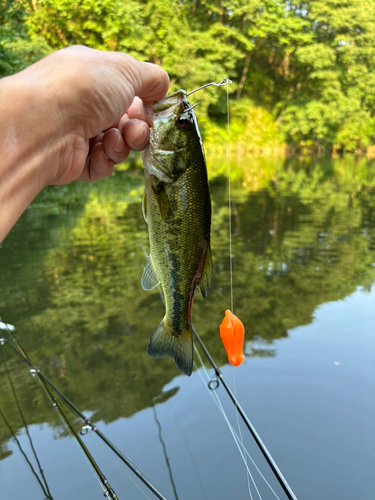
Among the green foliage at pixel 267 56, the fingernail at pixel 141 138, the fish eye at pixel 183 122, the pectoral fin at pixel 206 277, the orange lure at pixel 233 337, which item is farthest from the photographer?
the green foliage at pixel 267 56

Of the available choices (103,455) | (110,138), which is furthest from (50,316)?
(110,138)

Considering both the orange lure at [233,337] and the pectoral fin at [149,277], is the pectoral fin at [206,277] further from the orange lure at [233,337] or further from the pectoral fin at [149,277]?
the orange lure at [233,337]

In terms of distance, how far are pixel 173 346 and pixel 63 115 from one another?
1.13m

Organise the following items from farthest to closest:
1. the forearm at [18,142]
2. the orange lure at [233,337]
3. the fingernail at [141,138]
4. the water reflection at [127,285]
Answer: the water reflection at [127,285] < the orange lure at [233,337] < the fingernail at [141,138] < the forearm at [18,142]

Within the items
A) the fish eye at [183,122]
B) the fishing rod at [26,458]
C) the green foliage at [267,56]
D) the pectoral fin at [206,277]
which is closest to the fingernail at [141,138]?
the fish eye at [183,122]

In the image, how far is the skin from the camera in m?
1.50

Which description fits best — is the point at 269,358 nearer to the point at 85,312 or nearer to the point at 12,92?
the point at 85,312

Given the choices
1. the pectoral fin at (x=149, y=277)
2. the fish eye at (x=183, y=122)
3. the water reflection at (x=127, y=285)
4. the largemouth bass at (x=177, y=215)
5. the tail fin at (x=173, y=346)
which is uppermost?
the fish eye at (x=183, y=122)

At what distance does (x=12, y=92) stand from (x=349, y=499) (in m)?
3.54

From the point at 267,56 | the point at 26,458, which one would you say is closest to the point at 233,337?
the point at 26,458

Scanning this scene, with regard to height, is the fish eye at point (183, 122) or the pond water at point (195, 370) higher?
the fish eye at point (183, 122)

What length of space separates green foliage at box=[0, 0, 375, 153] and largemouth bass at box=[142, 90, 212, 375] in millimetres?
28588

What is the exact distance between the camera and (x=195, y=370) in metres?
4.79

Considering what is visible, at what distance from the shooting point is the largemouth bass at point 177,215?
72.4 inches
